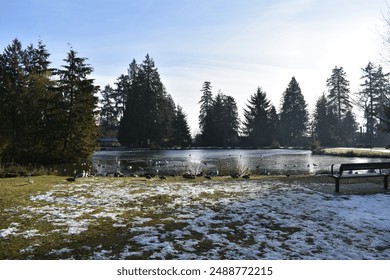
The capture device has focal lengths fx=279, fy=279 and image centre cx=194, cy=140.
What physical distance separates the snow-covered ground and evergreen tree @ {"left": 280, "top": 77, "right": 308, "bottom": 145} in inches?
Answer: 2464

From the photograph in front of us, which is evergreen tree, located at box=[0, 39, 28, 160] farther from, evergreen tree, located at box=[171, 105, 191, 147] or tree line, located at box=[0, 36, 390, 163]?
evergreen tree, located at box=[171, 105, 191, 147]

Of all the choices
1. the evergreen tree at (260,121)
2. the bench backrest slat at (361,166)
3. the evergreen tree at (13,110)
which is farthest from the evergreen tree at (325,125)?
the evergreen tree at (13,110)

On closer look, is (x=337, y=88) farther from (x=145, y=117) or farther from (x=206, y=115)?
(x=145, y=117)

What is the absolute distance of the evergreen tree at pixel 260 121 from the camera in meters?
65.6

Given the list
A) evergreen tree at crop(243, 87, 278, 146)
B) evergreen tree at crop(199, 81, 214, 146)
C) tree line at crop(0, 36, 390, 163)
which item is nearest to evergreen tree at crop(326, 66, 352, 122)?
tree line at crop(0, 36, 390, 163)

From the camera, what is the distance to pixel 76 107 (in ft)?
86.3

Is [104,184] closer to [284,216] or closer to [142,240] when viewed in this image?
[142,240]

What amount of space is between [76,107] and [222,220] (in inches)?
934

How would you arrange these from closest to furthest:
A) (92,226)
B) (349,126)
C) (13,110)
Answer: (92,226) < (13,110) < (349,126)

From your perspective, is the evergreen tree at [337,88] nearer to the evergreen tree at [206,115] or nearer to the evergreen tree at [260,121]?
the evergreen tree at [260,121]

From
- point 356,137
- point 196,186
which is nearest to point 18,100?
point 196,186

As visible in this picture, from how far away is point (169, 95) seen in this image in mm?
81250

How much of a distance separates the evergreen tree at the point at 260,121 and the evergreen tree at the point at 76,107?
147 ft

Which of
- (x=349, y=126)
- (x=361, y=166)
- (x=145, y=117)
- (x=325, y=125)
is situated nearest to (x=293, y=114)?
(x=325, y=125)
